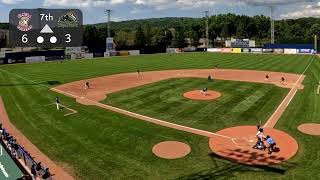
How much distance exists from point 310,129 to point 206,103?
36.6ft

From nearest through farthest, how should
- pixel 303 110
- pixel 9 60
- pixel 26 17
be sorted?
pixel 26 17 < pixel 303 110 < pixel 9 60

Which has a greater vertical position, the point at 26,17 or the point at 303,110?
the point at 26,17

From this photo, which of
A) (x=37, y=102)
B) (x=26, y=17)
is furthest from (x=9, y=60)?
(x=26, y=17)

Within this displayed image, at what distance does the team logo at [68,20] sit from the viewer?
23.9 m

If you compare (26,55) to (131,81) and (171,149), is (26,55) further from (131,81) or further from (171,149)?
(171,149)

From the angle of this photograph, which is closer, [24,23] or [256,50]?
[24,23]

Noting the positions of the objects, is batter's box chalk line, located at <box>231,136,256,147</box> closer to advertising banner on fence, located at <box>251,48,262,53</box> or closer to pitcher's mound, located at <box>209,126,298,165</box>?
pitcher's mound, located at <box>209,126,298,165</box>

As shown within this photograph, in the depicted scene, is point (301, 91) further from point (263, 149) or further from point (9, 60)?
point (9, 60)

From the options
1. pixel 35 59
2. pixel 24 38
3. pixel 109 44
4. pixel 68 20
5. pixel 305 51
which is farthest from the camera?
pixel 109 44

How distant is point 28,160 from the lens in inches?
825

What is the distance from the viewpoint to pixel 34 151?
2367cm

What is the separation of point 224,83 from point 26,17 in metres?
28.3

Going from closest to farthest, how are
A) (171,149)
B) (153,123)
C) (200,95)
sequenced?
1. (171,149)
2. (153,123)
3. (200,95)
